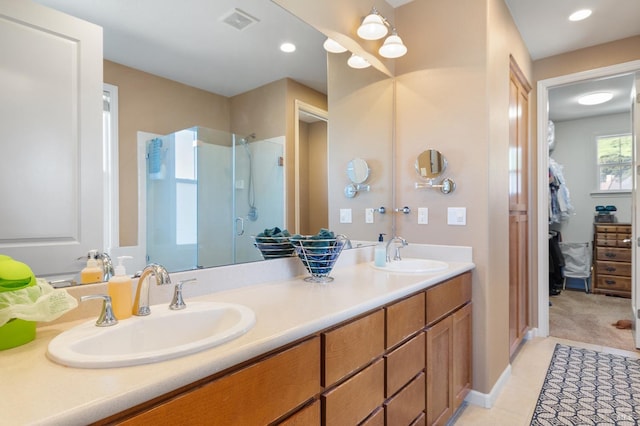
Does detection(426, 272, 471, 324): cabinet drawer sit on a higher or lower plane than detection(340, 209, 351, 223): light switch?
lower

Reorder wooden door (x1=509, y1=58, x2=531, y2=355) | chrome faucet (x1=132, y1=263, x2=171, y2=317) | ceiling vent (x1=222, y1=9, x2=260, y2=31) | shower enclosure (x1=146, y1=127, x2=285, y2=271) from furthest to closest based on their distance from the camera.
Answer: wooden door (x1=509, y1=58, x2=531, y2=355) < ceiling vent (x1=222, y1=9, x2=260, y2=31) < shower enclosure (x1=146, y1=127, x2=285, y2=271) < chrome faucet (x1=132, y1=263, x2=171, y2=317)

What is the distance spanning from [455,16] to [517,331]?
2.41 meters

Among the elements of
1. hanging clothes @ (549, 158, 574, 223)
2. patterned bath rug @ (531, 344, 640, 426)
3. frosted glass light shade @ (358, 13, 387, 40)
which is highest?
frosted glass light shade @ (358, 13, 387, 40)

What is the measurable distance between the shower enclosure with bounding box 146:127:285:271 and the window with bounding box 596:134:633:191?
5376 millimetres

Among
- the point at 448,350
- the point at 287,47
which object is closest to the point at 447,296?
the point at 448,350

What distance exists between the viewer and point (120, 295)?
0.99 m

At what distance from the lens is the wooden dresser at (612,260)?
4.41 metres

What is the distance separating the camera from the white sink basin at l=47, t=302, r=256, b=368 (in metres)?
0.72

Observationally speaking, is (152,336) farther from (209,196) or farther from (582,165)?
(582,165)

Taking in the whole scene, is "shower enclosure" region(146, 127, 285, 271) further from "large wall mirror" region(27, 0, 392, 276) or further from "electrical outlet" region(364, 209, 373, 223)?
"electrical outlet" region(364, 209, 373, 223)

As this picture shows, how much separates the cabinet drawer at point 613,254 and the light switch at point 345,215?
4189 mm

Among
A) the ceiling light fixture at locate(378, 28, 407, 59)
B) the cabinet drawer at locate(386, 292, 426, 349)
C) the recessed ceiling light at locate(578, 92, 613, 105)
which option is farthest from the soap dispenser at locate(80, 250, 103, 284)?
the recessed ceiling light at locate(578, 92, 613, 105)

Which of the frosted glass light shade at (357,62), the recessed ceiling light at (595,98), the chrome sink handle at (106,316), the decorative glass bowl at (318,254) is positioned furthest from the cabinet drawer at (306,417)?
the recessed ceiling light at (595,98)

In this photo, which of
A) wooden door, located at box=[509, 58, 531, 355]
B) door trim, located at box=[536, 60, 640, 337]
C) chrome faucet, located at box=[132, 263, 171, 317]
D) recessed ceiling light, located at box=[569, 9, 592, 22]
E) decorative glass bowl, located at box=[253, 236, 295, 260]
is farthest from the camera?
door trim, located at box=[536, 60, 640, 337]
